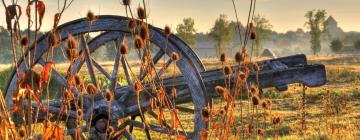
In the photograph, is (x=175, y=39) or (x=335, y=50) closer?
(x=175, y=39)

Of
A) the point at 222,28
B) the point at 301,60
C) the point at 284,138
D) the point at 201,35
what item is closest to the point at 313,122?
the point at 284,138

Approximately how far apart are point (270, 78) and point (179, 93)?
2.98 ft

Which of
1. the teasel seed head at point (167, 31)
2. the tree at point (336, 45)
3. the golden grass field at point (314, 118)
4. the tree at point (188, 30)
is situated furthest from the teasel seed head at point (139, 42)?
the tree at point (336, 45)

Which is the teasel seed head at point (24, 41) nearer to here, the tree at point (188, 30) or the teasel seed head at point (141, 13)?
the teasel seed head at point (141, 13)

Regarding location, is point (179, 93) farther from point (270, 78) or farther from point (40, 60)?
point (40, 60)

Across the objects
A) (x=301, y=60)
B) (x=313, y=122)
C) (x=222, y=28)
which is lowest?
(x=313, y=122)

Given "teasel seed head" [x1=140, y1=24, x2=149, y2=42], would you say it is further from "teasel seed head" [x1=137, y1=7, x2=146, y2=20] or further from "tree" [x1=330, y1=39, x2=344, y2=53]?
"tree" [x1=330, y1=39, x2=344, y2=53]

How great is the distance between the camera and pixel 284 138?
7.46 metres

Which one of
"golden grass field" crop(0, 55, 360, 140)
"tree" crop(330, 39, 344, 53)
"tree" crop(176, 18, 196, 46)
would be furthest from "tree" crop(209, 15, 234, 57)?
"golden grass field" crop(0, 55, 360, 140)

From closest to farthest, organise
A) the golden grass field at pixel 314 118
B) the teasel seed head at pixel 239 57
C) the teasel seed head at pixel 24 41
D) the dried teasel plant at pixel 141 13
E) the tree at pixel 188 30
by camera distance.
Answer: the teasel seed head at pixel 24 41 → the dried teasel plant at pixel 141 13 → the teasel seed head at pixel 239 57 → the golden grass field at pixel 314 118 → the tree at pixel 188 30

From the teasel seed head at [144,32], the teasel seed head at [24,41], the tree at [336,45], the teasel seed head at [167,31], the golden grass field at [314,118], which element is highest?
the tree at [336,45]

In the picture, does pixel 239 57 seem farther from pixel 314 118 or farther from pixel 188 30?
pixel 188 30

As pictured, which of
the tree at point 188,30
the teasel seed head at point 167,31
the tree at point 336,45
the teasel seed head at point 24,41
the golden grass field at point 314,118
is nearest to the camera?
the teasel seed head at point 24,41

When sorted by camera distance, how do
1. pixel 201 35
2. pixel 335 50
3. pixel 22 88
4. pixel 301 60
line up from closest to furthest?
1. pixel 22 88
2. pixel 301 60
3. pixel 335 50
4. pixel 201 35
